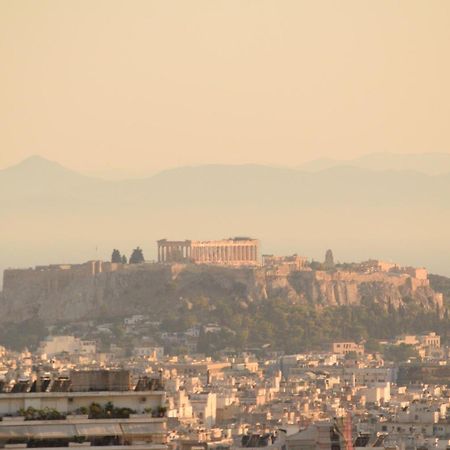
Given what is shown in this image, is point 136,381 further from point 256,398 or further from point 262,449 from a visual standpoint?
point 256,398

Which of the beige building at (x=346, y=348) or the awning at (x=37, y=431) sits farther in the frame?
the beige building at (x=346, y=348)

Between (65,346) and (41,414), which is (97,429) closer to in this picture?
(41,414)

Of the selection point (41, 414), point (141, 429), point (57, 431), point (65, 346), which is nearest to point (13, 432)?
point (41, 414)

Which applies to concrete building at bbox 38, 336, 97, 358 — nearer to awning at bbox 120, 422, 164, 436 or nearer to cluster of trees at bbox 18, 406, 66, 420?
cluster of trees at bbox 18, 406, 66, 420

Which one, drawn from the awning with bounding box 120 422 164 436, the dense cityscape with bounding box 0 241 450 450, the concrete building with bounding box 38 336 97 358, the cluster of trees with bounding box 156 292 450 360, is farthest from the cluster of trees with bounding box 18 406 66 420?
the cluster of trees with bounding box 156 292 450 360

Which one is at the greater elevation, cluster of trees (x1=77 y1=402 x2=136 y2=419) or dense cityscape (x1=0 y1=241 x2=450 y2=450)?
dense cityscape (x1=0 y1=241 x2=450 y2=450)

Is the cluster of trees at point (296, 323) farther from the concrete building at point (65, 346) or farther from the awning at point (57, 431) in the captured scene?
the awning at point (57, 431)

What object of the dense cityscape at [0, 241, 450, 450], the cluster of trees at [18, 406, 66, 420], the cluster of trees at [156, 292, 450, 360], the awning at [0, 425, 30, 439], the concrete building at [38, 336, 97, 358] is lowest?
the awning at [0, 425, 30, 439]

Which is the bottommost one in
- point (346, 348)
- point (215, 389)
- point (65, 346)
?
point (215, 389)

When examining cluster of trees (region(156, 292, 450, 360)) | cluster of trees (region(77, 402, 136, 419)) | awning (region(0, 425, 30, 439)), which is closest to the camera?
awning (region(0, 425, 30, 439))

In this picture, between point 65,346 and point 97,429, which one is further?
point 65,346

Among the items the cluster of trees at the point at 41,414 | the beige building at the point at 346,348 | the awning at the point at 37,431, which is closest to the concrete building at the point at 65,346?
the beige building at the point at 346,348

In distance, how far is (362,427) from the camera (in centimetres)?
8975

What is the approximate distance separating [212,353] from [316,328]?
8.37 m
